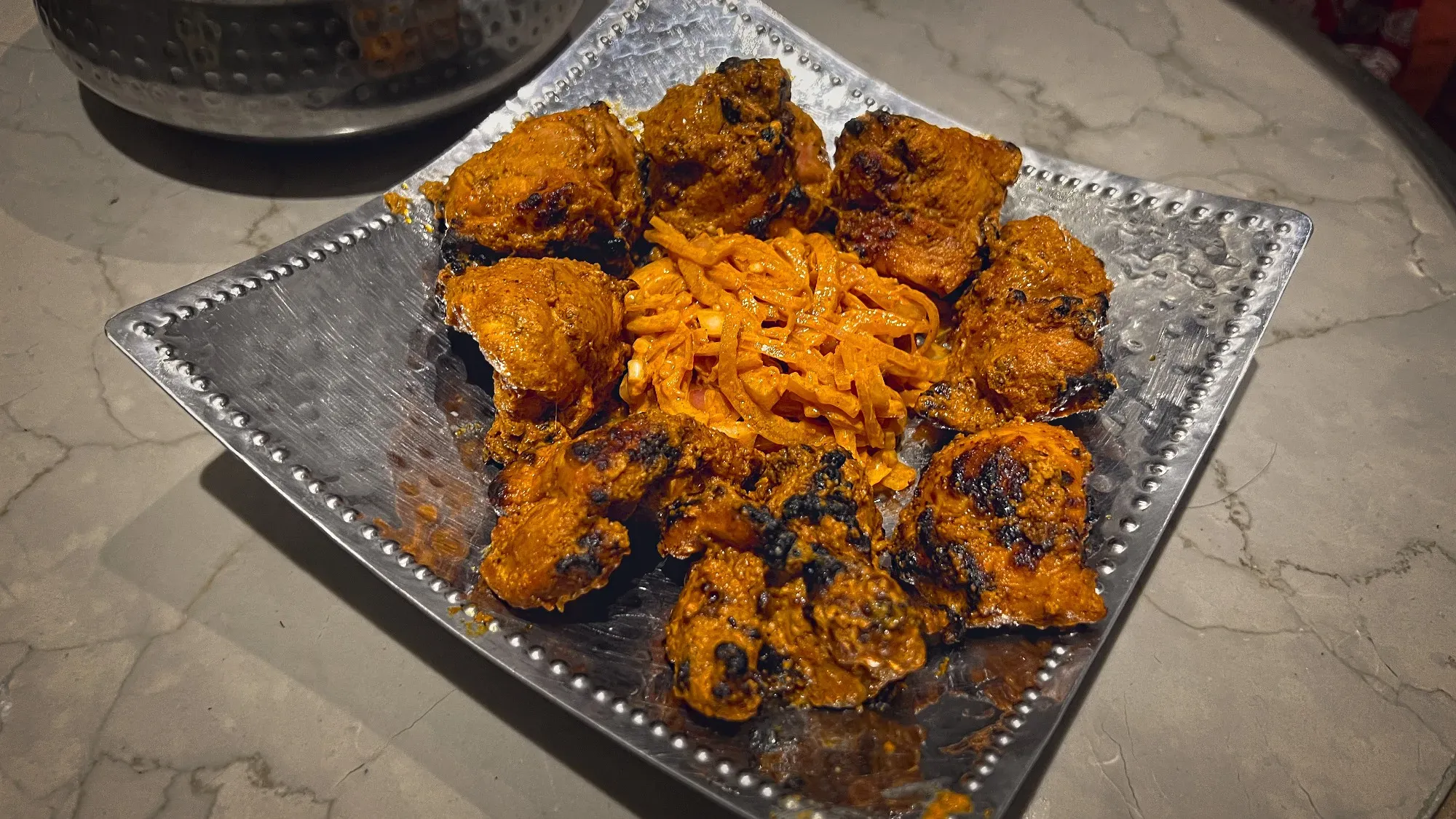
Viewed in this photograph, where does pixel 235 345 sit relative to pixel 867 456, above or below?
above

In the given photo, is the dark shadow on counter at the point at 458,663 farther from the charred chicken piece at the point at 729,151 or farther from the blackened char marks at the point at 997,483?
the charred chicken piece at the point at 729,151

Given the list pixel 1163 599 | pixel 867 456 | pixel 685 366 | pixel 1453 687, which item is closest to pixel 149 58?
pixel 685 366

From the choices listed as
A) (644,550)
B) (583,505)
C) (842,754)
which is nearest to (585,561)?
(583,505)

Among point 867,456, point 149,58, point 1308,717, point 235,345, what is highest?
point 149,58

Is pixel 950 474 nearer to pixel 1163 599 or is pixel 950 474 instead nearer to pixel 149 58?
pixel 1163 599

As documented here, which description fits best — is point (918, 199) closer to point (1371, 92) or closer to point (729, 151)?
point (729, 151)

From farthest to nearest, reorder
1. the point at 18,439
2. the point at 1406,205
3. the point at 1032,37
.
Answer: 1. the point at 1032,37
2. the point at 1406,205
3. the point at 18,439
